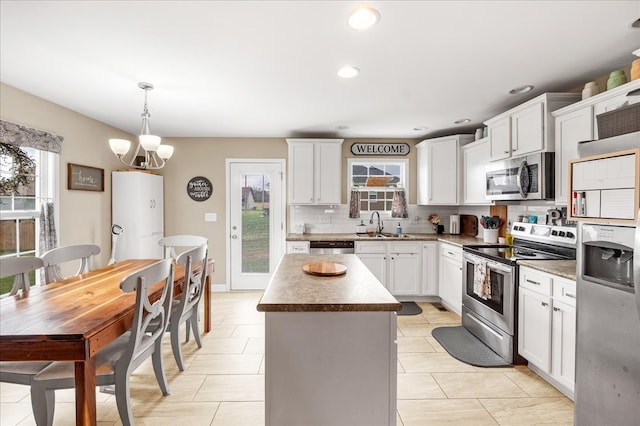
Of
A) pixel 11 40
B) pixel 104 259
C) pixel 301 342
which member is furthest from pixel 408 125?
pixel 104 259

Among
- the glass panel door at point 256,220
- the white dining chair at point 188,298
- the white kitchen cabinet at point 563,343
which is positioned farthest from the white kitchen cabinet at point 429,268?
the white dining chair at point 188,298

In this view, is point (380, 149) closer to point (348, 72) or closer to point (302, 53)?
point (348, 72)

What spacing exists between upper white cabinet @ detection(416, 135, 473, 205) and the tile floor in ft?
6.93

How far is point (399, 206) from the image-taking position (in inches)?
191

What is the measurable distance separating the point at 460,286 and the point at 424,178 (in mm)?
1660

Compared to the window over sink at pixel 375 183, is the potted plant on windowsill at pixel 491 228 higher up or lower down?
lower down

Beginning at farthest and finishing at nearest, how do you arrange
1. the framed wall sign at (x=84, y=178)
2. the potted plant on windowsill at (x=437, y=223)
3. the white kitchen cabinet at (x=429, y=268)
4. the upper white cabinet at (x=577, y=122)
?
the potted plant on windowsill at (x=437, y=223) → the white kitchen cabinet at (x=429, y=268) → the framed wall sign at (x=84, y=178) → the upper white cabinet at (x=577, y=122)

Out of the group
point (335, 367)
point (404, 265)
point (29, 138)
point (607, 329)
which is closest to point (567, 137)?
point (607, 329)

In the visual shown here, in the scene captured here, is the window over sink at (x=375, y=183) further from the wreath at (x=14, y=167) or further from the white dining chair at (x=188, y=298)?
the wreath at (x=14, y=167)

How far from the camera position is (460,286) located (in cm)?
362

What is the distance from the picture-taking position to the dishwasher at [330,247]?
424 centimetres

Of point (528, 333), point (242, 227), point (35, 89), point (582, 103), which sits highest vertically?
point (35, 89)

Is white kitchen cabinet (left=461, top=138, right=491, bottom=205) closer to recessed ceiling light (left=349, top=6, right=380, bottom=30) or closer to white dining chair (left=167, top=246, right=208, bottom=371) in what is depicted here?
recessed ceiling light (left=349, top=6, right=380, bottom=30)

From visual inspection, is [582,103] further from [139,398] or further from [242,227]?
[242,227]
